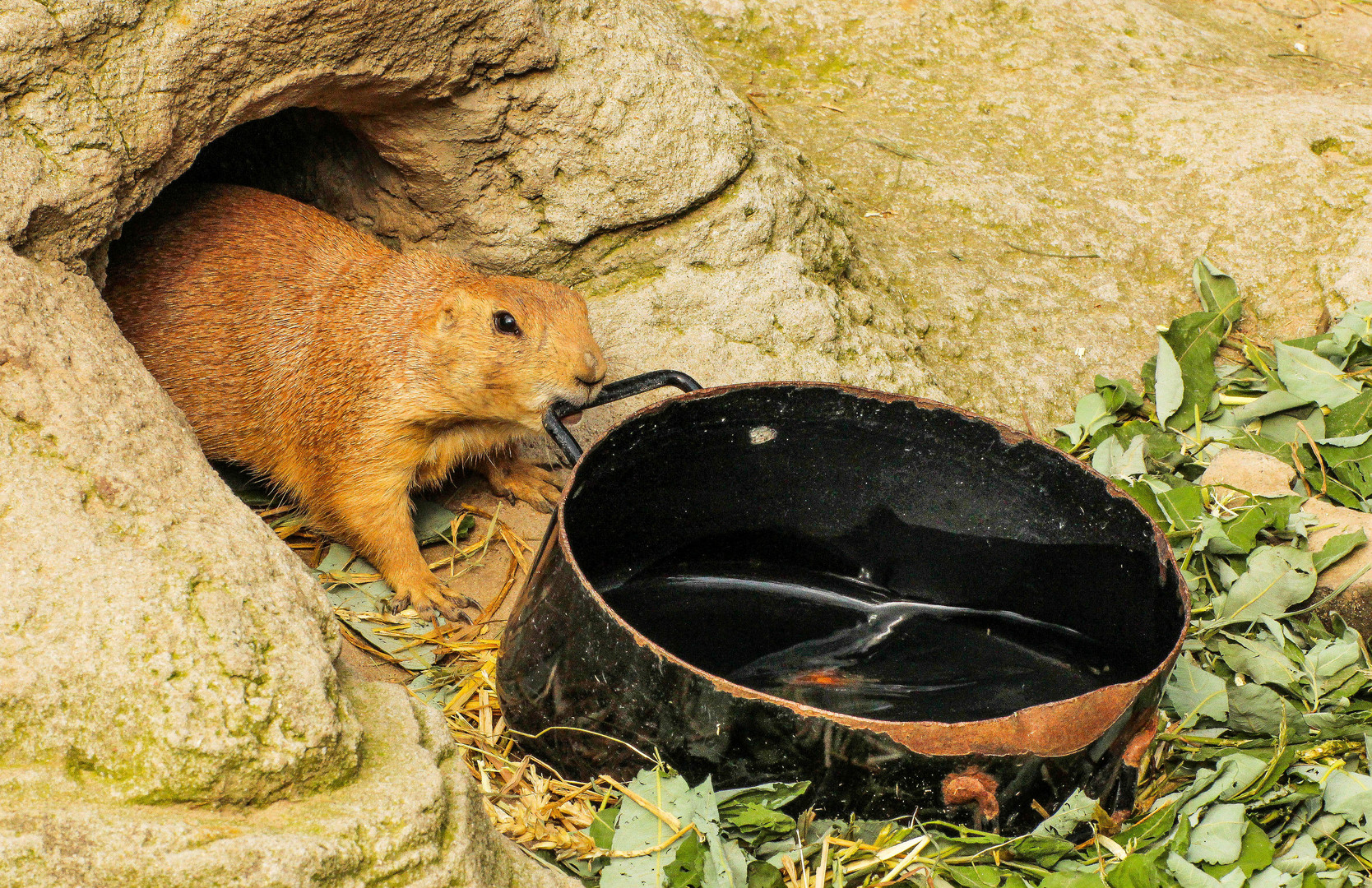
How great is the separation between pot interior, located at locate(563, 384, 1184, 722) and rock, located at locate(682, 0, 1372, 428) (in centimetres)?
116

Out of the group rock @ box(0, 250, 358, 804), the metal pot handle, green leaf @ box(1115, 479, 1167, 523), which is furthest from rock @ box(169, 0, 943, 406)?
rock @ box(0, 250, 358, 804)

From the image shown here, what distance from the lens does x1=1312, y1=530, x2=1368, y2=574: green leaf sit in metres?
3.62

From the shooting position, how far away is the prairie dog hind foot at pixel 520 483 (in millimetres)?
4395

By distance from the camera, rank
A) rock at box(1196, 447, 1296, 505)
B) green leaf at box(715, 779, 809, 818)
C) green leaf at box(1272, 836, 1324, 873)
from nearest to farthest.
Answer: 1. green leaf at box(715, 779, 809, 818)
2. green leaf at box(1272, 836, 1324, 873)
3. rock at box(1196, 447, 1296, 505)

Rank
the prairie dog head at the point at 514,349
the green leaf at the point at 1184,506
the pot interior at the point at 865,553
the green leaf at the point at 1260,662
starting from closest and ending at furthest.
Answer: the pot interior at the point at 865,553, the green leaf at the point at 1260,662, the prairie dog head at the point at 514,349, the green leaf at the point at 1184,506

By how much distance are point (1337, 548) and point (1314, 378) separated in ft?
3.39

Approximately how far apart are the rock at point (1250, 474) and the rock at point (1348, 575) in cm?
20

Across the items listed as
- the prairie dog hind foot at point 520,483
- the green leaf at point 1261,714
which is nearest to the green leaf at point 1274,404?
the green leaf at point 1261,714

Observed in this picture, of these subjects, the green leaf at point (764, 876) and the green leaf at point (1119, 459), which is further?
the green leaf at point (1119, 459)

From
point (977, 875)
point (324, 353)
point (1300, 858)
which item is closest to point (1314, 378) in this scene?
point (1300, 858)

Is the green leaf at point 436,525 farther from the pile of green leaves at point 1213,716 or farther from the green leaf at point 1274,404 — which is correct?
the green leaf at point 1274,404

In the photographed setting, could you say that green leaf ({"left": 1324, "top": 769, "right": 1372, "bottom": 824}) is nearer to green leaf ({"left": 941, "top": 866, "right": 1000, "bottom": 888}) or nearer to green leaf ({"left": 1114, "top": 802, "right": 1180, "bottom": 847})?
green leaf ({"left": 1114, "top": 802, "right": 1180, "bottom": 847})

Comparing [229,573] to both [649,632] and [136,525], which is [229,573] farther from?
[649,632]

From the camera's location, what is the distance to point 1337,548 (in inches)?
142
